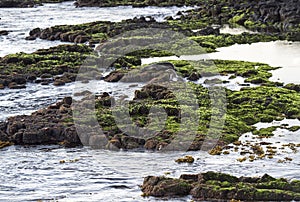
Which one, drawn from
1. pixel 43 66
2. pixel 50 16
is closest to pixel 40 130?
pixel 43 66

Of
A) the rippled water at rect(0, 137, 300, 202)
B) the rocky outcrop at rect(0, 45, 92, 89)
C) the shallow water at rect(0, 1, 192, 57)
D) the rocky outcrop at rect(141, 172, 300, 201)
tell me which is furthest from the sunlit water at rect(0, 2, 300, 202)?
the shallow water at rect(0, 1, 192, 57)

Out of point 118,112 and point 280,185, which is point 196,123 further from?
point 280,185

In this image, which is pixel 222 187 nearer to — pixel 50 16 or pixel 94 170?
pixel 94 170

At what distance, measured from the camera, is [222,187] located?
27703mm

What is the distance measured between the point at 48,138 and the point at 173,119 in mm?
7537

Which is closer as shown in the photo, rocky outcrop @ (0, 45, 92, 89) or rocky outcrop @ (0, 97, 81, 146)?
rocky outcrop @ (0, 97, 81, 146)

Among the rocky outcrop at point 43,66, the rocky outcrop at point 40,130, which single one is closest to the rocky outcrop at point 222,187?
the rocky outcrop at point 40,130

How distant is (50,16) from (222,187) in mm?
70185

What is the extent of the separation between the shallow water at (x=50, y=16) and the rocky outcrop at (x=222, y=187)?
41641 mm

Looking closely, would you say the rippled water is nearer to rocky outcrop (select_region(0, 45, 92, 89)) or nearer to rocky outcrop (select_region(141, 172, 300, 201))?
rocky outcrop (select_region(141, 172, 300, 201))

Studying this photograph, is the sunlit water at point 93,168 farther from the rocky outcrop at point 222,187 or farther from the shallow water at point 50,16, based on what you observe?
the shallow water at point 50,16

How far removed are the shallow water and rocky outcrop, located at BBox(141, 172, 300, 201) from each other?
4164 cm

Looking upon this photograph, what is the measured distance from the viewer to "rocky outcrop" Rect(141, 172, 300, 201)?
2667 cm

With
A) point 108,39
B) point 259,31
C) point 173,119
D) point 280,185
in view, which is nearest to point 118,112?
point 173,119
